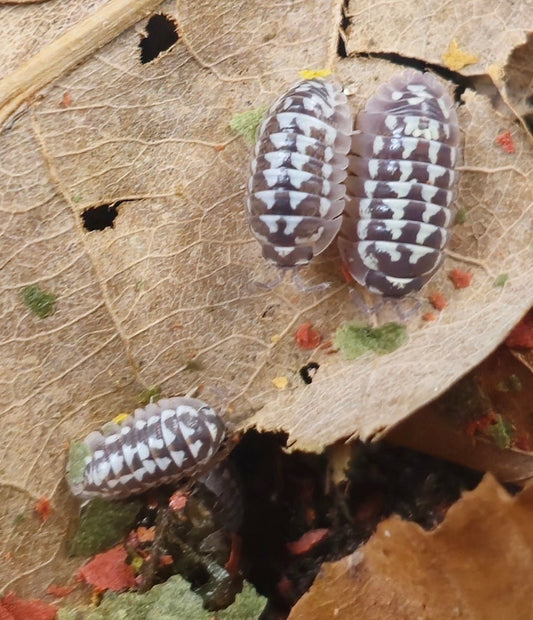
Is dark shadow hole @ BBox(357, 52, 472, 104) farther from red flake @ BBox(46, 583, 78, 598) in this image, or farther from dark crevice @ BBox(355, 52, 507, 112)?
red flake @ BBox(46, 583, 78, 598)

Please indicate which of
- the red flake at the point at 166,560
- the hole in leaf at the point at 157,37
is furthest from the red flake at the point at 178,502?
the hole in leaf at the point at 157,37

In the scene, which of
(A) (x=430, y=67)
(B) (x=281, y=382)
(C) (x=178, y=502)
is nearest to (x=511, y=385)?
(B) (x=281, y=382)

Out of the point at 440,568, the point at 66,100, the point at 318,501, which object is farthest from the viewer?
the point at 318,501

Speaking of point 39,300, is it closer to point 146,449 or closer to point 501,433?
point 146,449

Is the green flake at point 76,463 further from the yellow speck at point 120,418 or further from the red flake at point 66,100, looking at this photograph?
the red flake at point 66,100

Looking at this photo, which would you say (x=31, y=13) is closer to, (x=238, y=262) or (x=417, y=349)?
(x=238, y=262)

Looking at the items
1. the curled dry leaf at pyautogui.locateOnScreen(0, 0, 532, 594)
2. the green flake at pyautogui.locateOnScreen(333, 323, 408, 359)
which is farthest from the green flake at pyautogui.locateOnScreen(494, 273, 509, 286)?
the green flake at pyautogui.locateOnScreen(333, 323, 408, 359)
